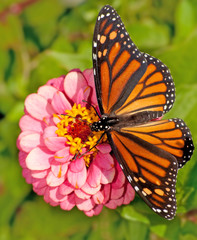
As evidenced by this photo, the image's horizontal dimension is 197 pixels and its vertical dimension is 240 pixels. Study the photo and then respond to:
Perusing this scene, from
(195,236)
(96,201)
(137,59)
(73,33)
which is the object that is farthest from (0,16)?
(195,236)

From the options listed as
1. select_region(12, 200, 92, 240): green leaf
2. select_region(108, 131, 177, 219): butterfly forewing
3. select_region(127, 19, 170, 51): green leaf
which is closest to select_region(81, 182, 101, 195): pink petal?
select_region(108, 131, 177, 219): butterfly forewing

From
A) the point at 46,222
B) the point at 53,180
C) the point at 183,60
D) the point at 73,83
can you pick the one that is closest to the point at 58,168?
the point at 53,180

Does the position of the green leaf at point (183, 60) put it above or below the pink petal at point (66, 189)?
above

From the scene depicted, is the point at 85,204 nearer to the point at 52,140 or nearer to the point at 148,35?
the point at 52,140

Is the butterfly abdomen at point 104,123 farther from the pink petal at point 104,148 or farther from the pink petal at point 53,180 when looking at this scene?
the pink petal at point 53,180

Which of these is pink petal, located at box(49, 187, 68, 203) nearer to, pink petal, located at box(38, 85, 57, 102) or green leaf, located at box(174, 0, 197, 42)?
pink petal, located at box(38, 85, 57, 102)

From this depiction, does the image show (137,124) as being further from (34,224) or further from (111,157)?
(34,224)

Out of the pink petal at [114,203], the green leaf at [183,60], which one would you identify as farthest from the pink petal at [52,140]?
the green leaf at [183,60]

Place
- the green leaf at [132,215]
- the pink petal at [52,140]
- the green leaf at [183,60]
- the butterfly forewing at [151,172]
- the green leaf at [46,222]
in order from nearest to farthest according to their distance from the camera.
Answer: the butterfly forewing at [151,172] < the pink petal at [52,140] < the green leaf at [132,215] < the green leaf at [183,60] < the green leaf at [46,222]
